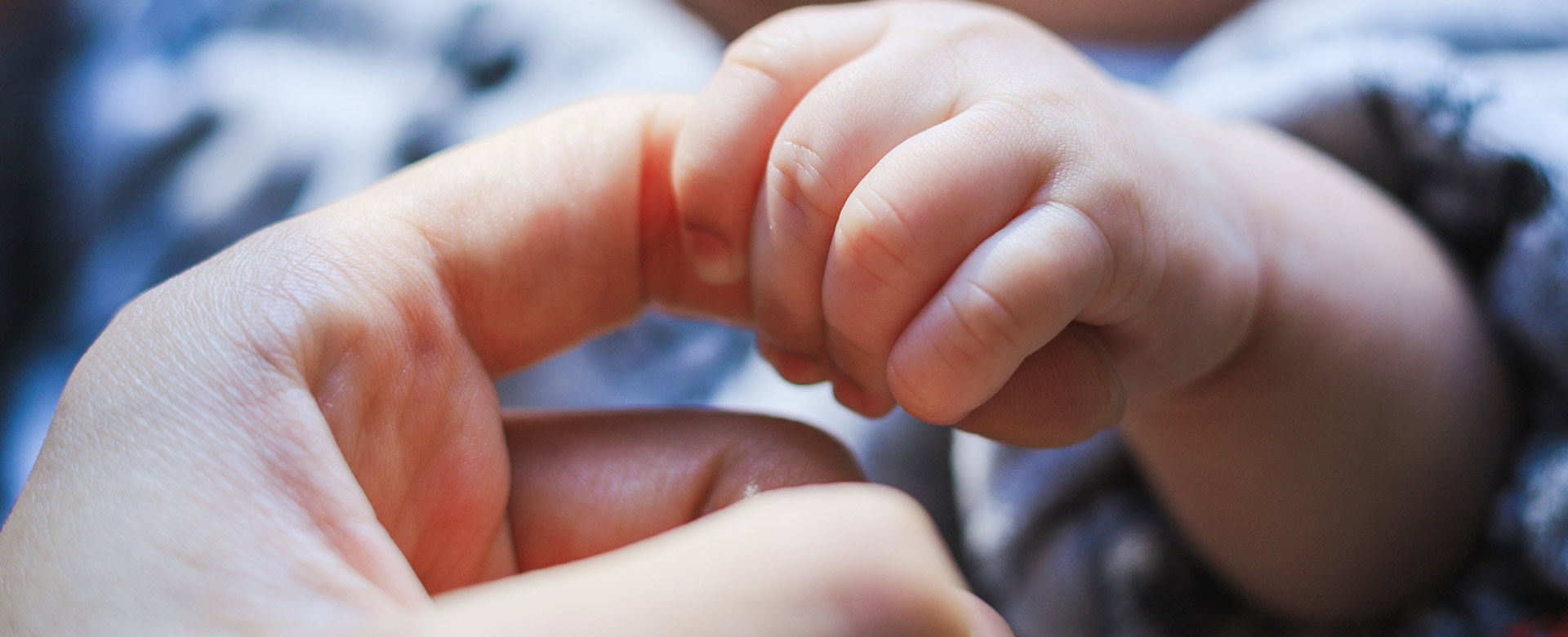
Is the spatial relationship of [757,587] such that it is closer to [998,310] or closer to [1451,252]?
[998,310]

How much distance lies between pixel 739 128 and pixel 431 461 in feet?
0.58

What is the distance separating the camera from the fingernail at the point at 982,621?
0.26 metres

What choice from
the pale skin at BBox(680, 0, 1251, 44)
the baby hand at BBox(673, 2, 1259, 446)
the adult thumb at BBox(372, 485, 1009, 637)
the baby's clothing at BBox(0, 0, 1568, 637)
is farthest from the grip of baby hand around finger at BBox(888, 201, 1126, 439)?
the pale skin at BBox(680, 0, 1251, 44)

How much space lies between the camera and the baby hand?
0.34 metres

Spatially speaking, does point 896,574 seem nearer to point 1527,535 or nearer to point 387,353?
point 387,353

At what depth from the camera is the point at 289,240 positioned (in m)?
0.36

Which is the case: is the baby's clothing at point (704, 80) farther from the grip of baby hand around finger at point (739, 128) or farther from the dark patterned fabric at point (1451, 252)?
the grip of baby hand around finger at point (739, 128)

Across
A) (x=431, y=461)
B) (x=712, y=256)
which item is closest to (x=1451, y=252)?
(x=712, y=256)

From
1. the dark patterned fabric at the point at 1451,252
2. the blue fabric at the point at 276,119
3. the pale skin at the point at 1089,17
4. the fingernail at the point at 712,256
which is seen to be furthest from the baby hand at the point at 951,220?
the pale skin at the point at 1089,17

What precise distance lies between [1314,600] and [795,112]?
1.55ft

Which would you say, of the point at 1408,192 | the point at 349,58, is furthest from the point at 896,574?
the point at 349,58

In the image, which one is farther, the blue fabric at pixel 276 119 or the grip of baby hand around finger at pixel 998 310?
the blue fabric at pixel 276 119

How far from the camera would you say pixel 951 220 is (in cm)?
34

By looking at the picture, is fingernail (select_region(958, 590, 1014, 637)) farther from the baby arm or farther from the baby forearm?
the baby forearm
